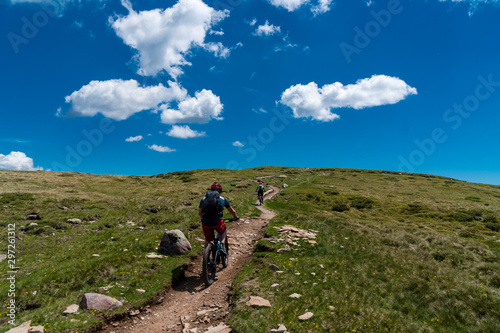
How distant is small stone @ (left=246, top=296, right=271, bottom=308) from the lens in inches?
340

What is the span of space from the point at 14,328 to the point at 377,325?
11.2 meters

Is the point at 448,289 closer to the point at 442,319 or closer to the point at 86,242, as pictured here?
the point at 442,319

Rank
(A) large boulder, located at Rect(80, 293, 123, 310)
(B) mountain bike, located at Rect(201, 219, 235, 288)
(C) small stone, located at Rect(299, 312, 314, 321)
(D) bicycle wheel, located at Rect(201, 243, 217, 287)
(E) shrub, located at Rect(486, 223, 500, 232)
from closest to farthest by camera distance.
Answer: (C) small stone, located at Rect(299, 312, 314, 321), (A) large boulder, located at Rect(80, 293, 123, 310), (D) bicycle wheel, located at Rect(201, 243, 217, 287), (B) mountain bike, located at Rect(201, 219, 235, 288), (E) shrub, located at Rect(486, 223, 500, 232)

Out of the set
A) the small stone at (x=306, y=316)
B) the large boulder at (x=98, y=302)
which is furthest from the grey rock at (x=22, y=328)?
the small stone at (x=306, y=316)

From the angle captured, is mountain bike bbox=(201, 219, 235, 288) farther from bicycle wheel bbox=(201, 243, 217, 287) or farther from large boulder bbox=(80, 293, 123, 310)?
large boulder bbox=(80, 293, 123, 310)

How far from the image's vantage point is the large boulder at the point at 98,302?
329 inches

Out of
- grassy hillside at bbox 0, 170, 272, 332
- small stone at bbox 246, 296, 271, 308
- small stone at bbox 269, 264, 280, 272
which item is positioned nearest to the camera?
grassy hillside at bbox 0, 170, 272, 332

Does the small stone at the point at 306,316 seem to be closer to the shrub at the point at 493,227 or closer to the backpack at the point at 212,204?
the backpack at the point at 212,204

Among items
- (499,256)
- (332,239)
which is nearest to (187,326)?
(332,239)

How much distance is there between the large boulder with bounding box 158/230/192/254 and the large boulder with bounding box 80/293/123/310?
5256mm

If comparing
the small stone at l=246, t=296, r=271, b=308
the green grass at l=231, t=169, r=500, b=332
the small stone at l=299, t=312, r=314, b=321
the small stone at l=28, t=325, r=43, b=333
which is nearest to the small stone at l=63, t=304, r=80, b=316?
the small stone at l=28, t=325, r=43, b=333

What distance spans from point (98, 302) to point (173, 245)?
581 cm

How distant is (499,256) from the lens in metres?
19.8

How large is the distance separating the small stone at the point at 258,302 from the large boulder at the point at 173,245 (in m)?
6.64
